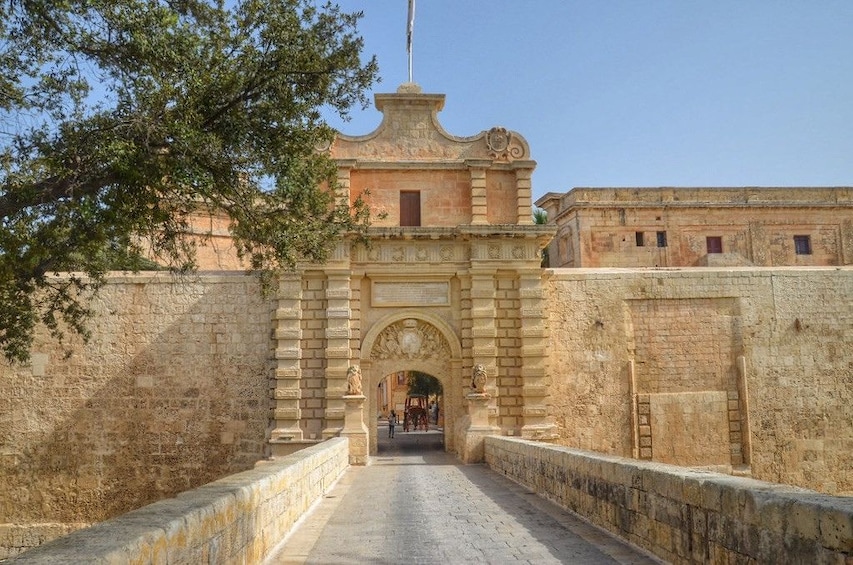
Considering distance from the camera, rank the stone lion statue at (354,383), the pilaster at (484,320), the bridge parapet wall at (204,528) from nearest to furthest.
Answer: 1. the bridge parapet wall at (204,528)
2. the stone lion statue at (354,383)
3. the pilaster at (484,320)

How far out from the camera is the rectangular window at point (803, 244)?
28.7 metres

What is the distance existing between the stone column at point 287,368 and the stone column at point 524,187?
18.2ft

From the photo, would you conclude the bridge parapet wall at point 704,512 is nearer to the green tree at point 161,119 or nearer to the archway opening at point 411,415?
the green tree at point 161,119

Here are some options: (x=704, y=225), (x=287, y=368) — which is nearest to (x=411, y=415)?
(x=287, y=368)

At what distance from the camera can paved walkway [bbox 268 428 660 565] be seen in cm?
593

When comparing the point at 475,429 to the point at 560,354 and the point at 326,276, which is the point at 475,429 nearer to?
the point at 560,354

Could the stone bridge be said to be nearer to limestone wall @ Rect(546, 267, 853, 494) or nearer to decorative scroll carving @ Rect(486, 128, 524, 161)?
limestone wall @ Rect(546, 267, 853, 494)

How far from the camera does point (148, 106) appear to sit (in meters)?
8.36

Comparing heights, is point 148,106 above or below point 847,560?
above

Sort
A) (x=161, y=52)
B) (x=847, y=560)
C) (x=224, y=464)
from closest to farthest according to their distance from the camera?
1. (x=847, y=560)
2. (x=161, y=52)
3. (x=224, y=464)

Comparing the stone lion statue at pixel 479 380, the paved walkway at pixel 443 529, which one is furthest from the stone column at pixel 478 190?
the paved walkway at pixel 443 529

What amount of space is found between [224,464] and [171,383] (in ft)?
7.49

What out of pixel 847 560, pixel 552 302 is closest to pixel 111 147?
pixel 847 560

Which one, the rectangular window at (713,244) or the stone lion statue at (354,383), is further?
the rectangular window at (713,244)
